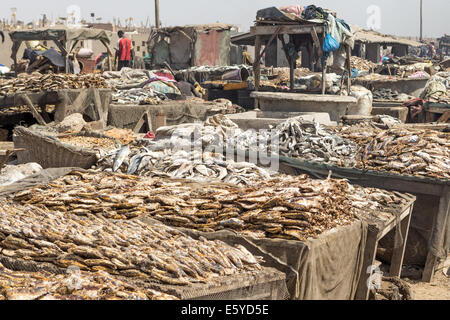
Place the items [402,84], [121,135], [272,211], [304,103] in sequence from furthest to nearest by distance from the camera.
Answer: [402,84]
[304,103]
[121,135]
[272,211]

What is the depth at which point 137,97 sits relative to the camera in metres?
15.5

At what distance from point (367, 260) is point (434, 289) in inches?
90.3

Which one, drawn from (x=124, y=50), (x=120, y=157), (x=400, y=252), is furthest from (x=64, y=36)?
(x=400, y=252)

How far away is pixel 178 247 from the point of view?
15.5ft

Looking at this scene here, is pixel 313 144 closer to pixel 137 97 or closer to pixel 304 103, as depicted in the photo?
pixel 304 103

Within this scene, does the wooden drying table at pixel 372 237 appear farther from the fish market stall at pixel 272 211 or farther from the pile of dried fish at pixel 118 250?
the pile of dried fish at pixel 118 250

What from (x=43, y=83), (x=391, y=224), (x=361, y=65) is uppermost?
(x=361, y=65)

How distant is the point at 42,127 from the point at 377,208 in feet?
29.2

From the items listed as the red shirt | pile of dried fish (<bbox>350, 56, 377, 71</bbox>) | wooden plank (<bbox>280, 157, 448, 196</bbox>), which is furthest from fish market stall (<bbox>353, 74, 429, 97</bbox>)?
wooden plank (<bbox>280, 157, 448, 196</bbox>)

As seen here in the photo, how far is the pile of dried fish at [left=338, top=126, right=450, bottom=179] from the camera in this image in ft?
25.1

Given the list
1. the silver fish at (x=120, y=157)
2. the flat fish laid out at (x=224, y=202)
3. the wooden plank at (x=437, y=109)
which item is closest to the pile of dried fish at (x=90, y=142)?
the silver fish at (x=120, y=157)

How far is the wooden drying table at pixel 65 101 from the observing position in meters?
13.3

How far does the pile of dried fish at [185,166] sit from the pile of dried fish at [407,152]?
5.97 ft

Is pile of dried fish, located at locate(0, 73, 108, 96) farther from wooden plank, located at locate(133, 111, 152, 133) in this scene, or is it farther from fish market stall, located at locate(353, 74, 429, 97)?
fish market stall, located at locate(353, 74, 429, 97)
